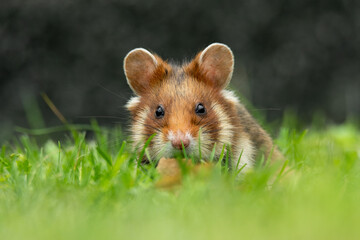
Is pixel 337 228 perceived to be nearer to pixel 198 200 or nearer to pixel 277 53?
pixel 198 200

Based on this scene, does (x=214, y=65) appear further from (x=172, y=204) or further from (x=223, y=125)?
(x=172, y=204)

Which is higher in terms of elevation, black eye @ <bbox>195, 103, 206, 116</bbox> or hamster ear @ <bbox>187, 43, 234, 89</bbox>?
hamster ear @ <bbox>187, 43, 234, 89</bbox>

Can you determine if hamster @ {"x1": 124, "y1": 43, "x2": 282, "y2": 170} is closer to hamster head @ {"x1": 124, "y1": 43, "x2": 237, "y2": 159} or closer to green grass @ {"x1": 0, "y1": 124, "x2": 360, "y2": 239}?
hamster head @ {"x1": 124, "y1": 43, "x2": 237, "y2": 159}

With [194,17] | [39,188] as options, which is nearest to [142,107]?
[39,188]

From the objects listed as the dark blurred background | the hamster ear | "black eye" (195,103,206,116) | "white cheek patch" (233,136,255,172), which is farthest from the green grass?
the dark blurred background

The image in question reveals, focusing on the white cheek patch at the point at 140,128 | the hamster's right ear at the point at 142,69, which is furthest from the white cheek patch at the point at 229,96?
the white cheek patch at the point at 140,128

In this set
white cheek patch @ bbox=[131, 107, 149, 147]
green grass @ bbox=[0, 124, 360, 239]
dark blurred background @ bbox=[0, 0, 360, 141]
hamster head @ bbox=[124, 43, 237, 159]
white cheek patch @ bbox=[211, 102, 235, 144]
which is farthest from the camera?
dark blurred background @ bbox=[0, 0, 360, 141]
